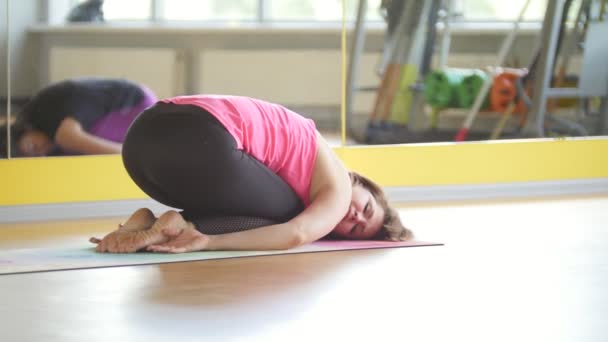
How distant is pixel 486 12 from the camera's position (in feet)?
16.3

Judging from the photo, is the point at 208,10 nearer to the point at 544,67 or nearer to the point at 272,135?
the point at 272,135

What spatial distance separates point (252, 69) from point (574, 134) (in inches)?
68.3

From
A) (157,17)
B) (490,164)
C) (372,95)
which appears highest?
(157,17)

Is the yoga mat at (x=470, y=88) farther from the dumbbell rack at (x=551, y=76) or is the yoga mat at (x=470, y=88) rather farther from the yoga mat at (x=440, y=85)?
the dumbbell rack at (x=551, y=76)

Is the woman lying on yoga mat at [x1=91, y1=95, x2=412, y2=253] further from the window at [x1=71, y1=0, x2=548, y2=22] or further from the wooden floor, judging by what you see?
the window at [x1=71, y1=0, x2=548, y2=22]

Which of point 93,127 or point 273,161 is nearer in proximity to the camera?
point 273,161

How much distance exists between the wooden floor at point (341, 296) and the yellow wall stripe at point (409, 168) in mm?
451

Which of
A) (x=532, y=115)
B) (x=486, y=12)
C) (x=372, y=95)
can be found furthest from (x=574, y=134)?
(x=372, y=95)

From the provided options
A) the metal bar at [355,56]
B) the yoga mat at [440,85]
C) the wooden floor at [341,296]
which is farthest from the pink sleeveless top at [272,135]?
the yoga mat at [440,85]

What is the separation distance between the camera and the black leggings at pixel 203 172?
3.26 metres

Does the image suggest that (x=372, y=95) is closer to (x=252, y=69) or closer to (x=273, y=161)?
(x=252, y=69)

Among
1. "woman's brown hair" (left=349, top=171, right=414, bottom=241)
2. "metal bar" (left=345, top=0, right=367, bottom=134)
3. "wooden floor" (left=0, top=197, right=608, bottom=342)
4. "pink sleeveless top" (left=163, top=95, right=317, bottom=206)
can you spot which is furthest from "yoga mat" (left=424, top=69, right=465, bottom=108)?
"pink sleeveless top" (left=163, top=95, right=317, bottom=206)

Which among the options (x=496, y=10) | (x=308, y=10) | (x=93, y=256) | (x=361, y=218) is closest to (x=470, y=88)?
(x=496, y=10)

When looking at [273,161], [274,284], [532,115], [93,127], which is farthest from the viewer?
[532,115]
